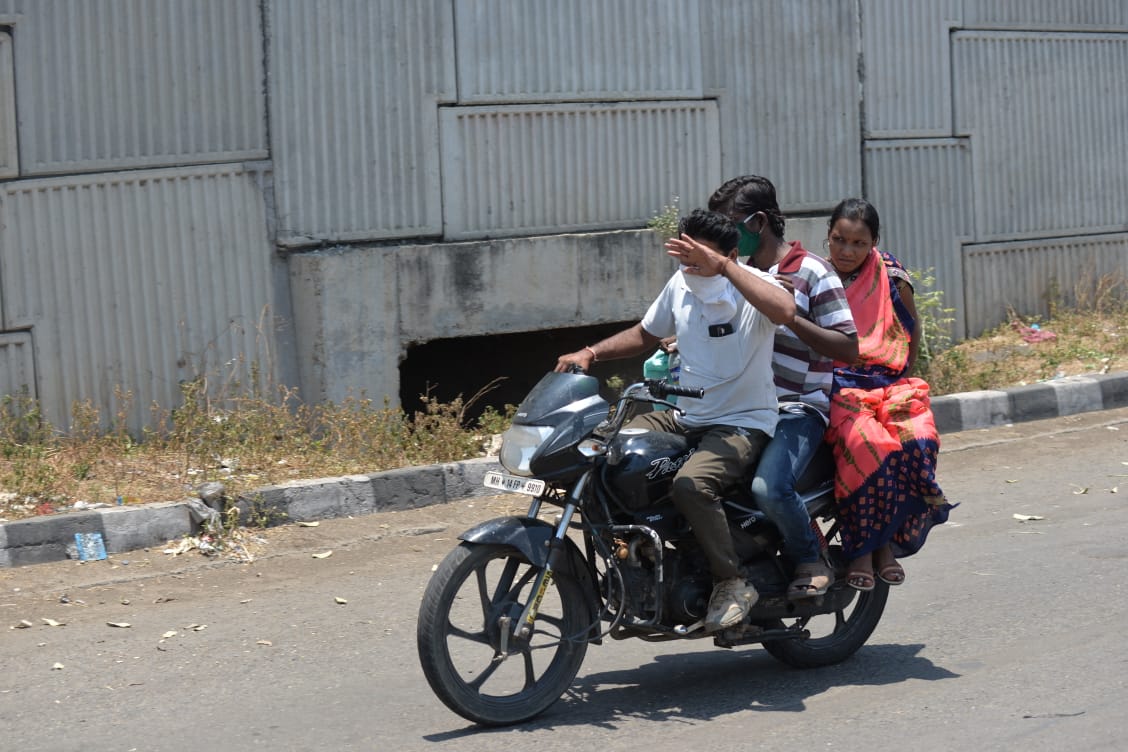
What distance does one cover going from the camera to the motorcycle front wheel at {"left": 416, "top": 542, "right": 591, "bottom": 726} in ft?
13.8

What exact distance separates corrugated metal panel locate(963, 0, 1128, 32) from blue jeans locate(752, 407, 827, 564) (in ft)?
25.9

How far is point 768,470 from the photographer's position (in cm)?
455

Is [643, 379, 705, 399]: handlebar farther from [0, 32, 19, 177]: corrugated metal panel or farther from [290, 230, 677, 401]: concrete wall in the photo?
[0, 32, 19, 177]: corrugated metal panel

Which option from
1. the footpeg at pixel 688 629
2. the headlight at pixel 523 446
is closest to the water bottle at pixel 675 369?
the headlight at pixel 523 446

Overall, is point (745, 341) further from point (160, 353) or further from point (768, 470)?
point (160, 353)

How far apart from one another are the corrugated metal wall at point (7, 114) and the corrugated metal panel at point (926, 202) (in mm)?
6272

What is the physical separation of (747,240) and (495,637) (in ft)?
5.12

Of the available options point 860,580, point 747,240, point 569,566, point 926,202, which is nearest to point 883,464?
point 860,580

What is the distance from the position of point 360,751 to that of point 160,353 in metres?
4.41

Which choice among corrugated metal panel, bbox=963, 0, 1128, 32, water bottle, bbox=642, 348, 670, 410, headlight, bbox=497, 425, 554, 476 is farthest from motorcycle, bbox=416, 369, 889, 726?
corrugated metal panel, bbox=963, 0, 1128, 32

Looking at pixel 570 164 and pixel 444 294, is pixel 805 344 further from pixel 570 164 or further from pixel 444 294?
pixel 570 164

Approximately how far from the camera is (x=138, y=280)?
8.05 meters

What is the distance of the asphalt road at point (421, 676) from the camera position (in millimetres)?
4379

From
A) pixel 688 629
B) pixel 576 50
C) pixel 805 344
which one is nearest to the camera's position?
pixel 688 629
